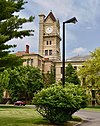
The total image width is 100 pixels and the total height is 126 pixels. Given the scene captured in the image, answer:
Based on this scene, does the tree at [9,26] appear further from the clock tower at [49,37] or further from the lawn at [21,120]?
the clock tower at [49,37]

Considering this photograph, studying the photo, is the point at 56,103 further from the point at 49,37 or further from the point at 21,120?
the point at 49,37

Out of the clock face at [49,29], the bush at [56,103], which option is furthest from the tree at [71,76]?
the bush at [56,103]

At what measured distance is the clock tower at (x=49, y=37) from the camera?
105750mm

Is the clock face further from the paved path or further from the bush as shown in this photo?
the bush

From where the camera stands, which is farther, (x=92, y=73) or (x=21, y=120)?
(x=92, y=73)

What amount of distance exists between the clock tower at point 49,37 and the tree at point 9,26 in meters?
82.2

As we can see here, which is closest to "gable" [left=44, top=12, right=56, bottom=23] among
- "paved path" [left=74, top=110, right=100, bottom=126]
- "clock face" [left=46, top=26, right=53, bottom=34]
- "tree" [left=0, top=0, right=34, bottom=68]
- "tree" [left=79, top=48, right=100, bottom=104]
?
"clock face" [left=46, top=26, right=53, bottom=34]

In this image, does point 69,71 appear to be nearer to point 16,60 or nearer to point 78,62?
point 78,62

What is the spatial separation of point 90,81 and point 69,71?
21.5 meters

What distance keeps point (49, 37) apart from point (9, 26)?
286ft

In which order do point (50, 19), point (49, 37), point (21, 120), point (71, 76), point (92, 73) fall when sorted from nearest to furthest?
point (21, 120)
point (92, 73)
point (71, 76)
point (49, 37)
point (50, 19)

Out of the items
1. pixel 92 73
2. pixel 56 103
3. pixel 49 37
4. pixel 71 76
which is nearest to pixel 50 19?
pixel 49 37

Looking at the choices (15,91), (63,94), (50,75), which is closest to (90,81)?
(15,91)

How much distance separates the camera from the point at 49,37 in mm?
107625
